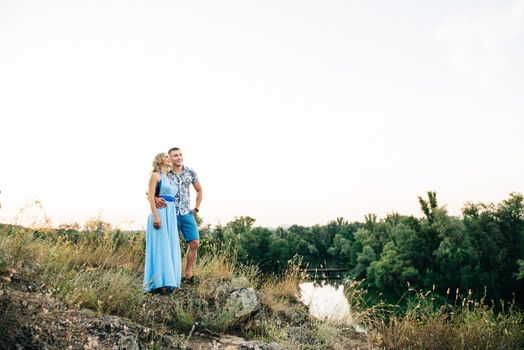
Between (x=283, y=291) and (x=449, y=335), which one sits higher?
(x=283, y=291)

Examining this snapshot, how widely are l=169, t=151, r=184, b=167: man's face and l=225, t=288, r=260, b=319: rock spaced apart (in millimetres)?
1927

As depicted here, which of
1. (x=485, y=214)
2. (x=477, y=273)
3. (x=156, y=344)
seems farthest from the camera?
(x=485, y=214)

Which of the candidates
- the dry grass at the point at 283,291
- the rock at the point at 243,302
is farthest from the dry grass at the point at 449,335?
the rock at the point at 243,302

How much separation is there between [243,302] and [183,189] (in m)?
1.85

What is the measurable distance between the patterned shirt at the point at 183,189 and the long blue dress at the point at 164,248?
0.56ft

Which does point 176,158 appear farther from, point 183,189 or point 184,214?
point 184,214

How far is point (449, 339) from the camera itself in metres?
4.55

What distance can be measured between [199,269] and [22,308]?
3382 mm

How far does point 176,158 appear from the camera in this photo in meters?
5.55

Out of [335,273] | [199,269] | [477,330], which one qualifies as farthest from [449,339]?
[335,273]

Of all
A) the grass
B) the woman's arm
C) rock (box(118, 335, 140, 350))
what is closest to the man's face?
the woman's arm

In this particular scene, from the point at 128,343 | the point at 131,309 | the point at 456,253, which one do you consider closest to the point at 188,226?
the point at 131,309

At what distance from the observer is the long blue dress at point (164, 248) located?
495 centimetres

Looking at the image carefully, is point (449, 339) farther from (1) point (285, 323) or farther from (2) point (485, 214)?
(2) point (485, 214)
